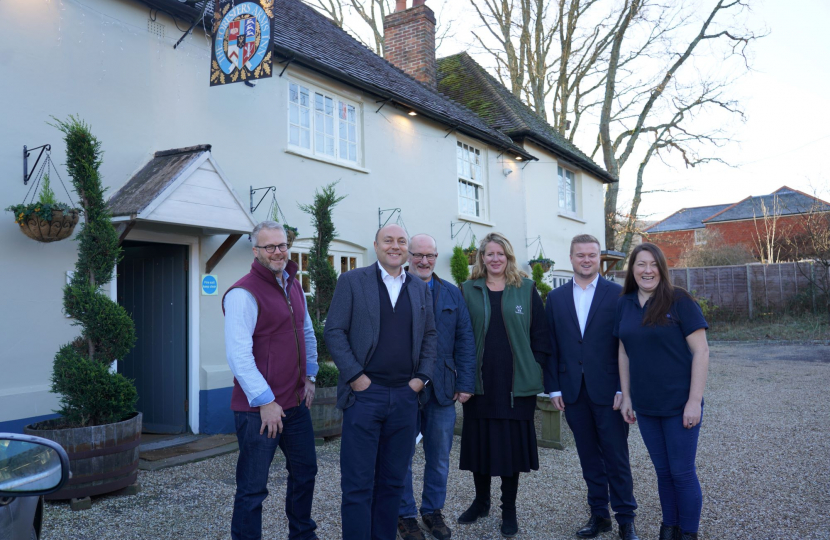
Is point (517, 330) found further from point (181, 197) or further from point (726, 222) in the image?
point (726, 222)

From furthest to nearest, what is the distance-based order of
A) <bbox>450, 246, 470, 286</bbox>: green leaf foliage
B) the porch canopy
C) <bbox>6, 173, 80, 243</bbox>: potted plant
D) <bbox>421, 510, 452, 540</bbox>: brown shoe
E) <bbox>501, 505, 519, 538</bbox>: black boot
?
1. <bbox>450, 246, 470, 286</bbox>: green leaf foliage
2. the porch canopy
3. <bbox>6, 173, 80, 243</bbox>: potted plant
4. <bbox>501, 505, 519, 538</bbox>: black boot
5. <bbox>421, 510, 452, 540</bbox>: brown shoe

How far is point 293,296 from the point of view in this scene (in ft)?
13.1

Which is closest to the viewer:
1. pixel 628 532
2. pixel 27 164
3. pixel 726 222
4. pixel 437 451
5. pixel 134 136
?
pixel 628 532

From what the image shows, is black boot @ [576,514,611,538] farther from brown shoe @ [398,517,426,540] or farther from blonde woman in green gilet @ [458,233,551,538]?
brown shoe @ [398,517,426,540]

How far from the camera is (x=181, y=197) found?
634cm

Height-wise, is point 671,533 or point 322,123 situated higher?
point 322,123

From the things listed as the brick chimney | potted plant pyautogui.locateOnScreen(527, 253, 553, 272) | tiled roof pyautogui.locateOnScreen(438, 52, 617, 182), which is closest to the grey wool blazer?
potted plant pyautogui.locateOnScreen(527, 253, 553, 272)

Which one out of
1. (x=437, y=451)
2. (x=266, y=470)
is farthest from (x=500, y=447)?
(x=266, y=470)

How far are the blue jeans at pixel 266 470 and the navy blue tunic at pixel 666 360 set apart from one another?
2.06 meters

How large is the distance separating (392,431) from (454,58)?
54.0ft

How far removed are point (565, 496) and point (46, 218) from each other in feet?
16.1

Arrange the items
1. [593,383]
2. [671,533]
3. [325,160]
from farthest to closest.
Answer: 1. [325,160]
2. [593,383]
3. [671,533]

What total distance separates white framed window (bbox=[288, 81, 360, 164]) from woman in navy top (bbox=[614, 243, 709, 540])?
19.6ft

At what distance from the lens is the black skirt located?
4281mm
